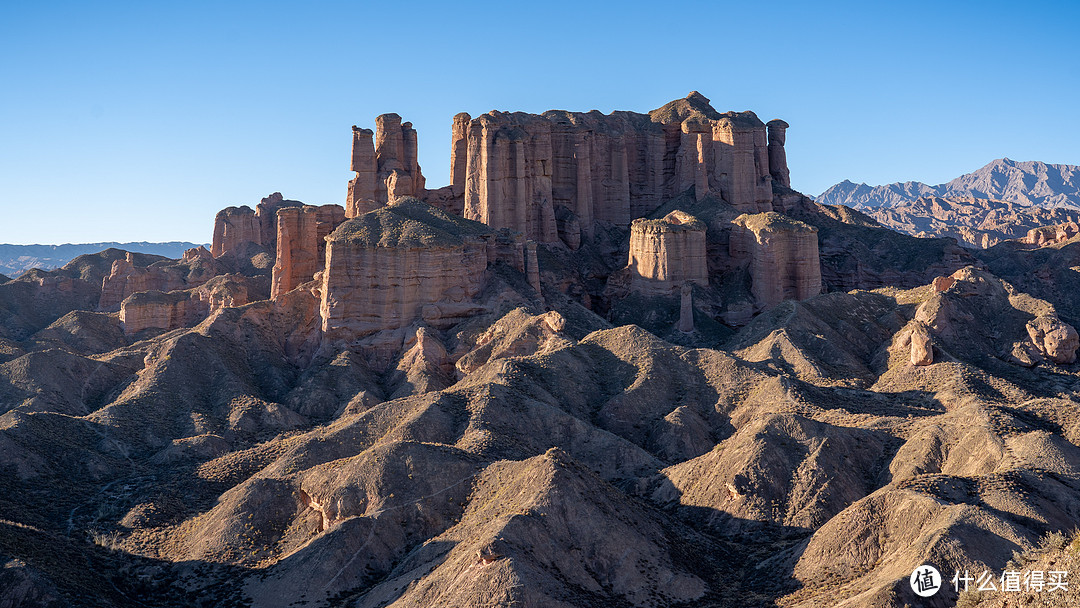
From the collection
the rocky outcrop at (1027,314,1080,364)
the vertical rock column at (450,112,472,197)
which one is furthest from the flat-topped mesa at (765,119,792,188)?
the rocky outcrop at (1027,314,1080,364)

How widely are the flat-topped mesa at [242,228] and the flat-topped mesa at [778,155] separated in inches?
2329

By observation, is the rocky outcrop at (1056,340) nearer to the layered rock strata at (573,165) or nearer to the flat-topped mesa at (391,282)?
the layered rock strata at (573,165)

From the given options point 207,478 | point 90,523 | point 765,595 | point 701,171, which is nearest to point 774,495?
point 765,595

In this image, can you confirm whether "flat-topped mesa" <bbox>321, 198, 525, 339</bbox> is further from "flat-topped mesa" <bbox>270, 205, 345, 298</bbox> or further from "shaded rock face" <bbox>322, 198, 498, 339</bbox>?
"flat-topped mesa" <bbox>270, 205, 345, 298</bbox>

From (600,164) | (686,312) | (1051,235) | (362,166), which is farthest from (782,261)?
(1051,235)

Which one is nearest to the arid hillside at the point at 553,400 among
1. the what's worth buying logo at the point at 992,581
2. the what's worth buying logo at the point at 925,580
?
the what's worth buying logo at the point at 925,580

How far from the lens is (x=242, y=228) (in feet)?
457

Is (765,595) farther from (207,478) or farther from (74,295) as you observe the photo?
(74,295)

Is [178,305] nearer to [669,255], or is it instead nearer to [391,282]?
[391,282]

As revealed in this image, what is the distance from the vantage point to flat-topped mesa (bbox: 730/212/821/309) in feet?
326

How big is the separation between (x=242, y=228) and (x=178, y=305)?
108ft

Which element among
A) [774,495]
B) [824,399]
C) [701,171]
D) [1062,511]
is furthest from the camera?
[701,171]

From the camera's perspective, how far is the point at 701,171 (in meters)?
114

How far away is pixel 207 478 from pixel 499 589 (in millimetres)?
26990
